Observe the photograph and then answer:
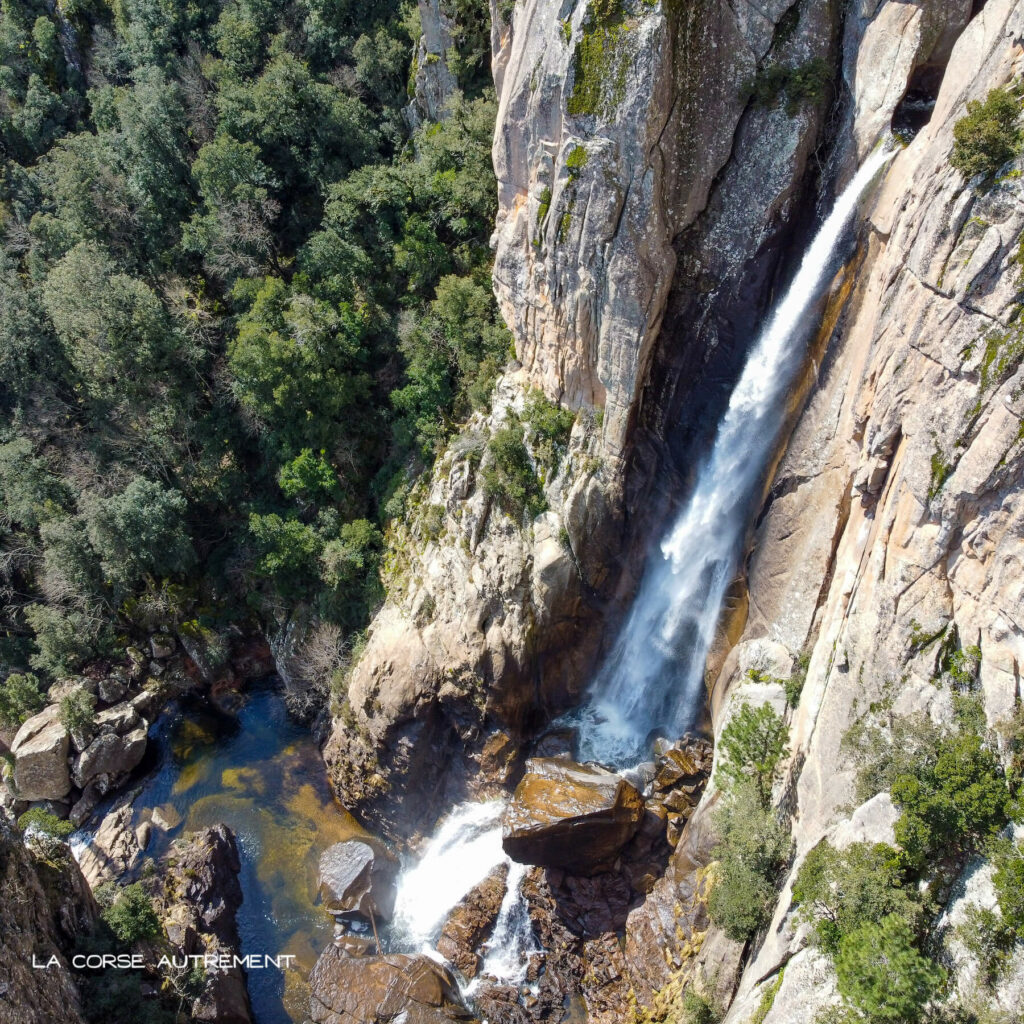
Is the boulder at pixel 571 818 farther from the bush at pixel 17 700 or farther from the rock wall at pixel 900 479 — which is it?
the bush at pixel 17 700

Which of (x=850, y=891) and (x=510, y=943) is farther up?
(x=850, y=891)

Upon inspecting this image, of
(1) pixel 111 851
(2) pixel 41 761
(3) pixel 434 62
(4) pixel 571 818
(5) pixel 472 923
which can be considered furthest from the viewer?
(3) pixel 434 62

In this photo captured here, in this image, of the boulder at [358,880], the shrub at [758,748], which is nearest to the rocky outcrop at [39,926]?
the boulder at [358,880]

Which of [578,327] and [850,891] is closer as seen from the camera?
[850,891]

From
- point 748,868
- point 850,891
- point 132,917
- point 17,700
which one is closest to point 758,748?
point 748,868

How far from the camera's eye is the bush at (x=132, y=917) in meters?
21.8

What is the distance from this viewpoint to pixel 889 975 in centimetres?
1401

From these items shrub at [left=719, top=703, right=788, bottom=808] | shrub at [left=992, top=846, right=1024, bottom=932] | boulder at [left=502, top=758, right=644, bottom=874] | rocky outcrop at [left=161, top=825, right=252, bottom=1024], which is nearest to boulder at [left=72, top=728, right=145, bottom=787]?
rocky outcrop at [left=161, top=825, right=252, bottom=1024]

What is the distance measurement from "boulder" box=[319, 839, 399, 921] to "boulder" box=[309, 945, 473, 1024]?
1.67 meters

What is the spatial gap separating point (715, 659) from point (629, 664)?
12.4 ft

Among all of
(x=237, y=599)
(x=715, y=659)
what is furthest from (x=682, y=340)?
(x=237, y=599)

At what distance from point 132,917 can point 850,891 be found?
2060cm

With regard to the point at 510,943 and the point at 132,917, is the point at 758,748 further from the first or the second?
the point at 132,917

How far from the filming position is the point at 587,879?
2502 centimetres
